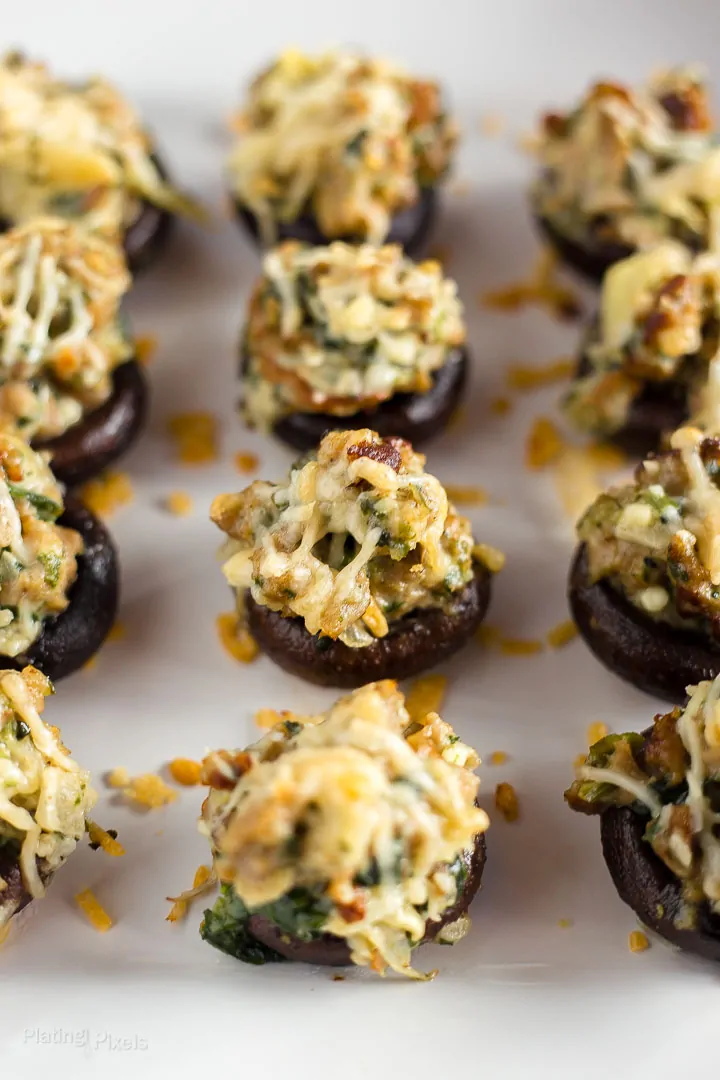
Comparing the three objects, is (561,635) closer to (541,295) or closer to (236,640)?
(236,640)

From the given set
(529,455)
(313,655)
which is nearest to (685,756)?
(313,655)

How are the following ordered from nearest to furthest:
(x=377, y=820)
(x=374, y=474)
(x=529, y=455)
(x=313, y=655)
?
(x=377, y=820), (x=374, y=474), (x=313, y=655), (x=529, y=455)

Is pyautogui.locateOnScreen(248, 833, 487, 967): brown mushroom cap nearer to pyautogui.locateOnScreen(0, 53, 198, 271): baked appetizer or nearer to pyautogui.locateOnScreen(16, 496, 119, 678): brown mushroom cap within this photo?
pyautogui.locateOnScreen(16, 496, 119, 678): brown mushroom cap

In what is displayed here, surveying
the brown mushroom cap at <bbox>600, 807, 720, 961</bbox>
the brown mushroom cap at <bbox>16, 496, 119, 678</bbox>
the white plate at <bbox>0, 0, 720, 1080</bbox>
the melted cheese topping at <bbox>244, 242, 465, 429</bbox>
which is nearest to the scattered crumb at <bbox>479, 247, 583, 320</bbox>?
the white plate at <bbox>0, 0, 720, 1080</bbox>

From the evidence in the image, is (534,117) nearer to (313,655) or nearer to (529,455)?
(529,455)

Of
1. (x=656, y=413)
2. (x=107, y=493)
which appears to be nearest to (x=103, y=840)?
(x=107, y=493)

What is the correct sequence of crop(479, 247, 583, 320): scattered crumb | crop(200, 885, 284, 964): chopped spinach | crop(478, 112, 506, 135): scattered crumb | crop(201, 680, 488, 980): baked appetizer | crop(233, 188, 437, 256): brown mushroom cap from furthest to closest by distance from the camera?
crop(478, 112, 506, 135): scattered crumb < crop(479, 247, 583, 320): scattered crumb < crop(233, 188, 437, 256): brown mushroom cap < crop(200, 885, 284, 964): chopped spinach < crop(201, 680, 488, 980): baked appetizer

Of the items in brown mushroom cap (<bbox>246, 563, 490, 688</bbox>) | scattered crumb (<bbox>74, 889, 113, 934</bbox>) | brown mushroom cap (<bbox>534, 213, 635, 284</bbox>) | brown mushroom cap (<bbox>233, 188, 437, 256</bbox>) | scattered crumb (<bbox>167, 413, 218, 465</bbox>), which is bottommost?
scattered crumb (<bbox>74, 889, 113, 934</bbox>)

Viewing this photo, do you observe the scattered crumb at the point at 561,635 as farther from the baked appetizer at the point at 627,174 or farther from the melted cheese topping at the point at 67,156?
the melted cheese topping at the point at 67,156
